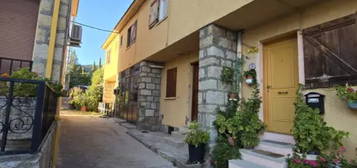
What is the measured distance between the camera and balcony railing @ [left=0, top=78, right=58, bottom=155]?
1.83 meters

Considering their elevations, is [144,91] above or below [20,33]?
below

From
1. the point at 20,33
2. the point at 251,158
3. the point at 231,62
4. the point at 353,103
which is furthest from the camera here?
the point at 231,62

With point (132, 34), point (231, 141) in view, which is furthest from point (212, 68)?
point (132, 34)

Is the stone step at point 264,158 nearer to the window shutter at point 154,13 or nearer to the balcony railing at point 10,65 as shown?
the balcony railing at point 10,65

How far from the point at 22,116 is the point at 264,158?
328 centimetres

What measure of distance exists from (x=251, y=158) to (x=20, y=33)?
5035mm

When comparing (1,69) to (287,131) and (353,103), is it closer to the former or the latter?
(287,131)

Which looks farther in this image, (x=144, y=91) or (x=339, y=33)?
(x=144, y=91)

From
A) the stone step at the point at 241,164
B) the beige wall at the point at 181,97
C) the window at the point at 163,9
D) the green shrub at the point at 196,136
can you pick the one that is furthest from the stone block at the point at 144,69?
the stone step at the point at 241,164

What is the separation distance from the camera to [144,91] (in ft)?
27.6

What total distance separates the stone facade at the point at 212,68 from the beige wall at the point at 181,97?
5.97 feet

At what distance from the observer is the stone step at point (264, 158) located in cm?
319

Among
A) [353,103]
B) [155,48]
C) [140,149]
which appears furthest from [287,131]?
[155,48]

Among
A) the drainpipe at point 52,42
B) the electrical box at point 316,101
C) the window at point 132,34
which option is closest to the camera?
the electrical box at point 316,101
